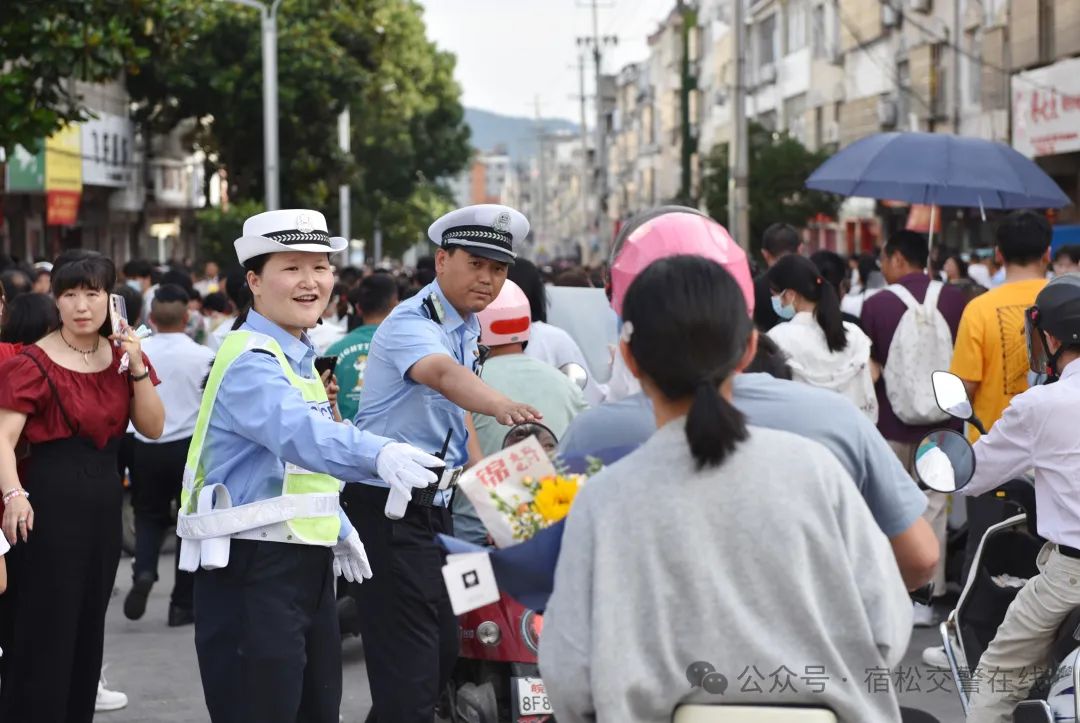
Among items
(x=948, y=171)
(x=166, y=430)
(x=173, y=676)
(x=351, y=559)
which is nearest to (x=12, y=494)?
(x=351, y=559)

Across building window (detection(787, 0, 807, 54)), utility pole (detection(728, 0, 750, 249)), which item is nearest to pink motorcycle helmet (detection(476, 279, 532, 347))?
utility pole (detection(728, 0, 750, 249))

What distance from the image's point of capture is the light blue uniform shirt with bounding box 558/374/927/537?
332 cm

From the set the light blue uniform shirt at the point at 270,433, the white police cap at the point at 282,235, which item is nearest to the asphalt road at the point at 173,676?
the light blue uniform shirt at the point at 270,433

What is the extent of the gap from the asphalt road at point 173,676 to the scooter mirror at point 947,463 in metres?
1.87

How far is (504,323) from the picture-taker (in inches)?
269

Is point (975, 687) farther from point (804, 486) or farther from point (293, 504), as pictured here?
point (804, 486)

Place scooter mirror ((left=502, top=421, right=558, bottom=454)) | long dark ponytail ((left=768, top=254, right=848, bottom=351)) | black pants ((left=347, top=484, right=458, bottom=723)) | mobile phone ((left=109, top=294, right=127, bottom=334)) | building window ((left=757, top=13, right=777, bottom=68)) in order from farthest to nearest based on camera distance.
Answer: building window ((left=757, top=13, right=777, bottom=68)), long dark ponytail ((left=768, top=254, right=848, bottom=351)), mobile phone ((left=109, top=294, right=127, bottom=334)), black pants ((left=347, top=484, right=458, bottom=723)), scooter mirror ((left=502, top=421, right=558, bottom=454))

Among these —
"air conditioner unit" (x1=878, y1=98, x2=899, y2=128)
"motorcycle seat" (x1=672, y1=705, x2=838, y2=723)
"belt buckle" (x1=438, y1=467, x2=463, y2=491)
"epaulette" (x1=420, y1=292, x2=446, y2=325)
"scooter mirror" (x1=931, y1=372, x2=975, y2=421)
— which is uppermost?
"air conditioner unit" (x1=878, y1=98, x2=899, y2=128)

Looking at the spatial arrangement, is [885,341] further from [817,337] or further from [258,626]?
[258,626]

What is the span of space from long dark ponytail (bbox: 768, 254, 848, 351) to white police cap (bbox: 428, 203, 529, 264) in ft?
9.64

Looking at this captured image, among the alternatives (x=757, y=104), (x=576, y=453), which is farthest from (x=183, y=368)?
(x=757, y=104)

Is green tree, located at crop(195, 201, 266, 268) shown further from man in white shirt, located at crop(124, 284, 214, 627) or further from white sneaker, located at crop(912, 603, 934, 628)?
white sneaker, located at crop(912, 603, 934, 628)

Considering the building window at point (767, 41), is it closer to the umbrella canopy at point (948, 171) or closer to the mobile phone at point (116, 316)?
the umbrella canopy at point (948, 171)

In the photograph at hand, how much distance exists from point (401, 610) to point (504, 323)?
5.32 feet
